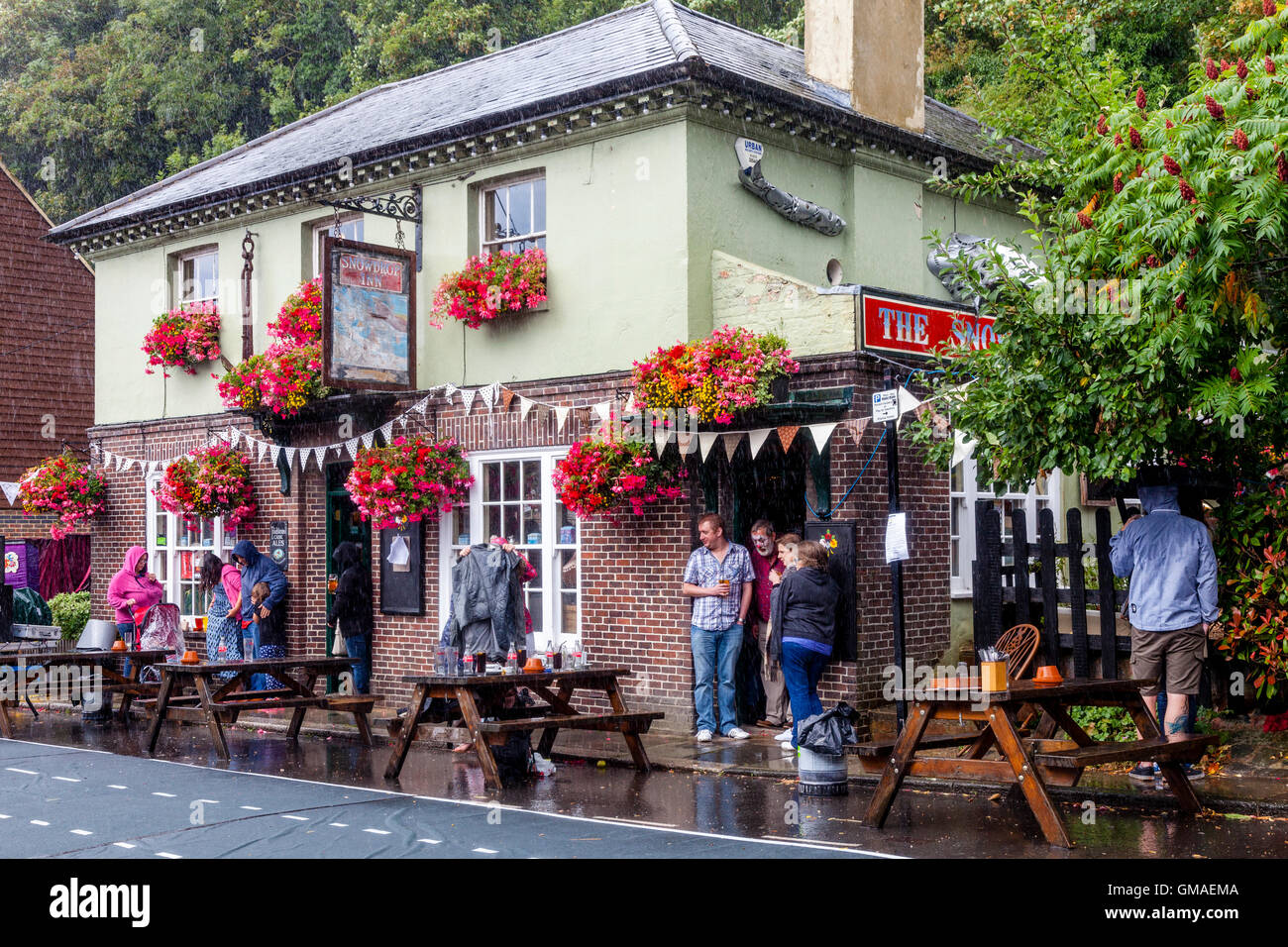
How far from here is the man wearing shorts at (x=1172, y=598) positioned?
940cm

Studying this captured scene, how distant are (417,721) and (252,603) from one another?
18.0 ft

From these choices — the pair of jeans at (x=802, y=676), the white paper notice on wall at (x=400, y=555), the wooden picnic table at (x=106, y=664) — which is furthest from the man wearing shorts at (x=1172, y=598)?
the wooden picnic table at (x=106, y=664)

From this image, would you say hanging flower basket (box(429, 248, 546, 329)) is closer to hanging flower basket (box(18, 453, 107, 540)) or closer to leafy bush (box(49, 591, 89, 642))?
hanging flower basket (box(18, 453, 107, 540))

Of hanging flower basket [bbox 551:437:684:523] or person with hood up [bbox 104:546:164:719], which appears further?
person with hood up [bbox 104:546:164:719]

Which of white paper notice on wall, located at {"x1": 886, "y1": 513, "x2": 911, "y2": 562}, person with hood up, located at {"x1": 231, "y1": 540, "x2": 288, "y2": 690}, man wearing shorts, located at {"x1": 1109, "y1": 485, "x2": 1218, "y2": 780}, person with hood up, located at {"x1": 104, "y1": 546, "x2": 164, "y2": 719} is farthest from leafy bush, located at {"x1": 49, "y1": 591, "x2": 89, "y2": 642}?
man wearing shorts, located at {"x1": 1109, "y1": 485, "x2": 1218, "y2": 780}

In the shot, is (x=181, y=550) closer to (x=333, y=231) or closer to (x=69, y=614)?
(x=69, y=614)

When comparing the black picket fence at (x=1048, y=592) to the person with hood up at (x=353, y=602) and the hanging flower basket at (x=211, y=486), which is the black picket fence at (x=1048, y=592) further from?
the hanging flower basket at (x=211, y=486)

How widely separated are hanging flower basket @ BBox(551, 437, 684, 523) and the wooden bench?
213 inches

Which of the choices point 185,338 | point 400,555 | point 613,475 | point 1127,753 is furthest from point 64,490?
point 1127,753

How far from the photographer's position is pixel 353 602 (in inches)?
626

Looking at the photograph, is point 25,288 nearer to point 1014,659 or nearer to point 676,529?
point 676,529

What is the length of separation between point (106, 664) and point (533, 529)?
4943 millimetres

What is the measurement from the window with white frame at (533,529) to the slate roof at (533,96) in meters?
3.71

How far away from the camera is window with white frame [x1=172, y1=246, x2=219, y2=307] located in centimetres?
1886
